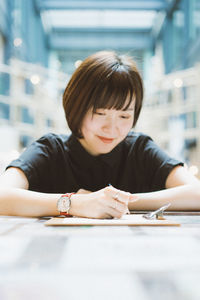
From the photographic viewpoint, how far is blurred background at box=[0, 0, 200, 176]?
353 cm

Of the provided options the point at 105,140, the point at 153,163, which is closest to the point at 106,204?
the point at 105,140

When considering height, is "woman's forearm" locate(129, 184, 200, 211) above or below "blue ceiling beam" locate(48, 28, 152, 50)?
below

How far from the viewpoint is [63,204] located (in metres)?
0.94

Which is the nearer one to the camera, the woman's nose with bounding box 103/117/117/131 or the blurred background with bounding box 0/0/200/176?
the woman's nose with bounding box 103/117/117/131

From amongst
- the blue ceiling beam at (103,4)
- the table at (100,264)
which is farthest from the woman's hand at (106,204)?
the blue ceiling beam at (103,4)

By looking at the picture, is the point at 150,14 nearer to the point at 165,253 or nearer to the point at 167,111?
the point at 167,111

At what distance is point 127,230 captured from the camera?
2.19ft

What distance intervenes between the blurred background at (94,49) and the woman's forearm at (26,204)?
241 cm

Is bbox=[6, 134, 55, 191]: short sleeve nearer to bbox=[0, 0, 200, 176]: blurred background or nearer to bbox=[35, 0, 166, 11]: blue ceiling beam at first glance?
bbox=[0, 0, 200, 176]: blurred background

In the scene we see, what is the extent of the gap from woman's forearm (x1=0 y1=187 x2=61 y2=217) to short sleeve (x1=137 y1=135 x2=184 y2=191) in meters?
0.52

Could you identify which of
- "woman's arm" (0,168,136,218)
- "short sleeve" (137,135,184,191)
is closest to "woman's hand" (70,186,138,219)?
"woman's arm" (0,168,136,218)

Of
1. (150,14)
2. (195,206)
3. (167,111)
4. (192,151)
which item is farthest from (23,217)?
(150,14)

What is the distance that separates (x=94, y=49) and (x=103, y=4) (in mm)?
1819

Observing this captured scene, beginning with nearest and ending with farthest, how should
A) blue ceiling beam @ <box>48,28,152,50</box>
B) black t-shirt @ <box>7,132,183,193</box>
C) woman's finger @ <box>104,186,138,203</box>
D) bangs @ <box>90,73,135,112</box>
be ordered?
woman's finger @ <box>104,186,138,203</box> → bangs @ <box>90,73,135,112</box> → black t-shirt @ <box>7,132,183,193</box> → blue ceiling beam @ <box>48,28,152,50</box>
